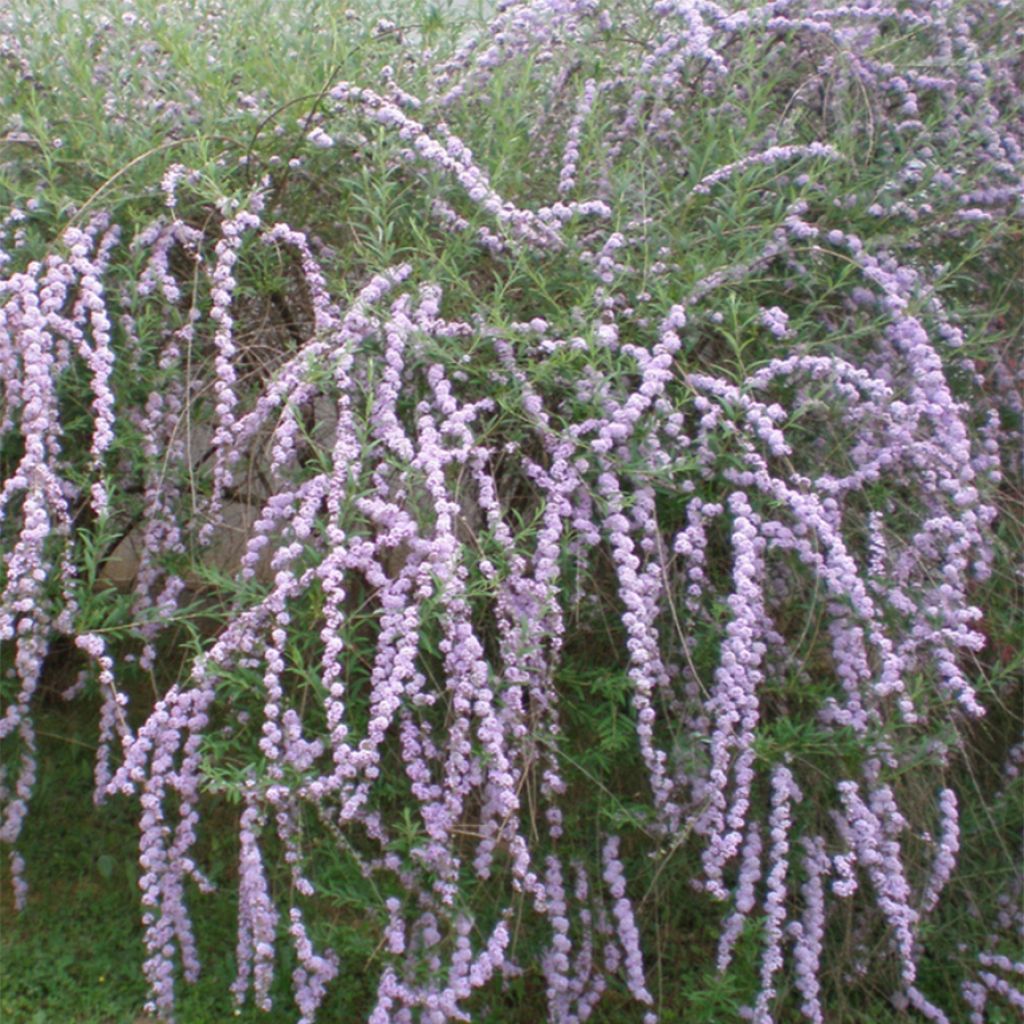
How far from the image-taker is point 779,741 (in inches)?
96.7

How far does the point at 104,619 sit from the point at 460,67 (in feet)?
5.69

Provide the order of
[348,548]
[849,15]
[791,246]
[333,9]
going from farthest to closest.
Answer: [333,9] → [849,15] → [791,246] → [348,548]

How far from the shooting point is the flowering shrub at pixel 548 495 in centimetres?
238

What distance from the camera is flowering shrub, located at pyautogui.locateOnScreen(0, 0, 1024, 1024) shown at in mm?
2375

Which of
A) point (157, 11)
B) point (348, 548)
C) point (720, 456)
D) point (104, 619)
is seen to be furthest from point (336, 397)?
point (157, 11)

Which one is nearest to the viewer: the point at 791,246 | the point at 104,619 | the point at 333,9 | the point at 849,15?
the point at 104,619

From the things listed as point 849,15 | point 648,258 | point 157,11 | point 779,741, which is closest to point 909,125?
point 849,15

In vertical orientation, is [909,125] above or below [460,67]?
below

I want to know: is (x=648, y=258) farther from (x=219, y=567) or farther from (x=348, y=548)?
(x=219, y=567)

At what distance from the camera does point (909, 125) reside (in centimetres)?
289

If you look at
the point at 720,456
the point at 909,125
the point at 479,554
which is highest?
the point at 909,125

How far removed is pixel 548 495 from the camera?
247 cm

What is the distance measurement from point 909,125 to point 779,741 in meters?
1.61

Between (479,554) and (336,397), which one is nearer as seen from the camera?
(479,554)
